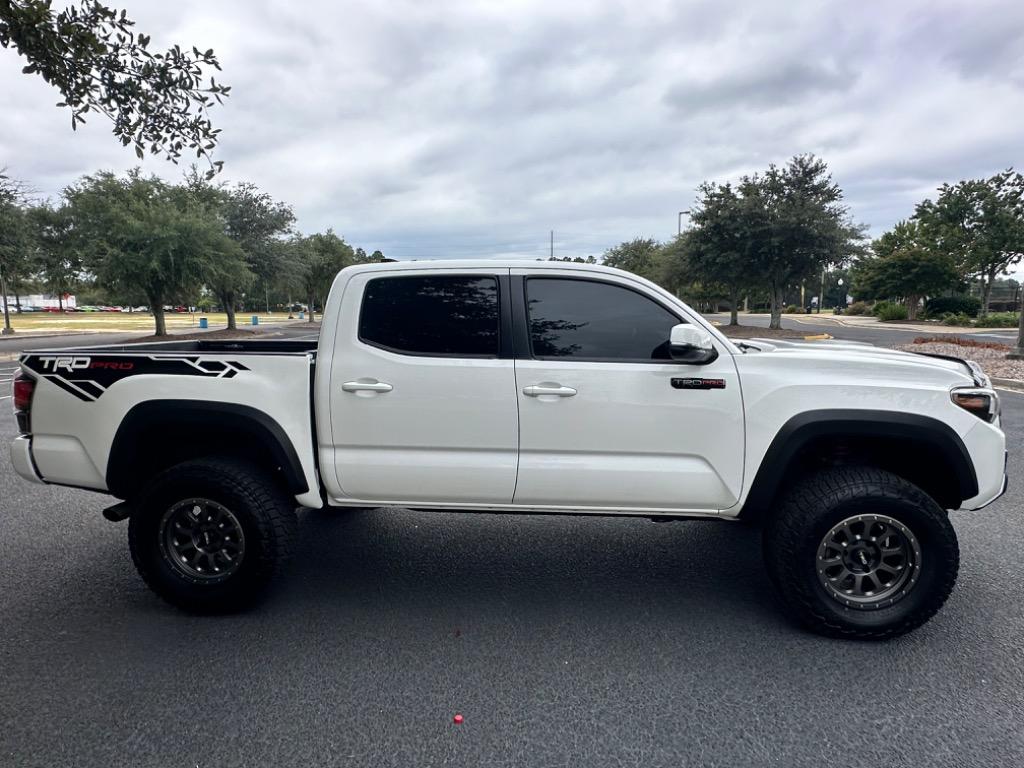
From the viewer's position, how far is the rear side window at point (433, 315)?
3.34 m

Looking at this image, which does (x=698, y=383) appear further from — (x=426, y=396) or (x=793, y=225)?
(x=793, y=225)

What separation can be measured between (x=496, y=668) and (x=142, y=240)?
26.0 metres

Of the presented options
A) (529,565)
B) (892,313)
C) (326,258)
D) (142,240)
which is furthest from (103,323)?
(892,313)

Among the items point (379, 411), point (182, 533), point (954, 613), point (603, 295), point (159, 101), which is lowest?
point (954, 613)

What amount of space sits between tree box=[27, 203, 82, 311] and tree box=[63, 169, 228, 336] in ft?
2.95

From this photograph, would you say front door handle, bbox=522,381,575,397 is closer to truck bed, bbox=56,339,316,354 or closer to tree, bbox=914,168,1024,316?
truck bed, bbox=56,339,316,354

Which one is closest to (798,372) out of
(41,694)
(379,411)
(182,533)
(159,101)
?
(379,411)

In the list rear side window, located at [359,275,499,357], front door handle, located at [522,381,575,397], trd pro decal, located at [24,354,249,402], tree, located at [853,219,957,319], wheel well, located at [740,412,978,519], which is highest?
tree, located at [853,219,957,319]

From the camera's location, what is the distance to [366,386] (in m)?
3.24

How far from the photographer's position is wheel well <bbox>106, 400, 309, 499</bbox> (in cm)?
328

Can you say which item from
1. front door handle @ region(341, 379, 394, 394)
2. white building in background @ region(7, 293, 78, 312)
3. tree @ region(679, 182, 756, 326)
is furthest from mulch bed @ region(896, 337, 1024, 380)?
white building in background @ region(7, 293, 78, 312)

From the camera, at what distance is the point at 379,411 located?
3.25 metres

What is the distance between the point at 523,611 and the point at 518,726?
3.07ft

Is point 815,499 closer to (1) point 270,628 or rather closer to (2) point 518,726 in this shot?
(2) point 518,726
